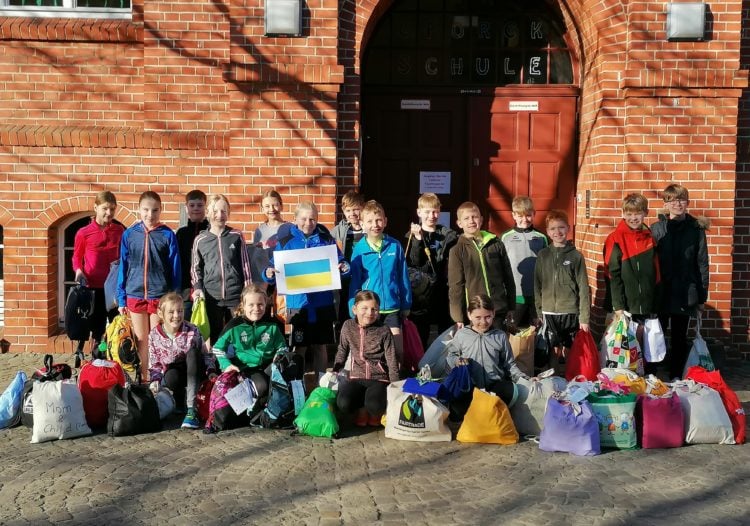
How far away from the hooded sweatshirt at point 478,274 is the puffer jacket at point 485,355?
0.47 meters

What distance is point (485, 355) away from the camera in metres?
6.55

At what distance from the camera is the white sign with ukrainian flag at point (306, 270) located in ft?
22.8

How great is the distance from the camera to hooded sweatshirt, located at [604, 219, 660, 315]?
751cm

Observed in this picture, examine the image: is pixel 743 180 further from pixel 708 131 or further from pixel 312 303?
pixel 312 303

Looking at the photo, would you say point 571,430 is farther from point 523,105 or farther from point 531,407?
point 523,105

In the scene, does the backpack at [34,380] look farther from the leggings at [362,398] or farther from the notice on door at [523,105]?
the notice on door at [523,105]

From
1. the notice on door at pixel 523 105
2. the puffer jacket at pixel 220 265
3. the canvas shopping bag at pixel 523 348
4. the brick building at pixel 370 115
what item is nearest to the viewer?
the puffer jacket at pixel 220 265

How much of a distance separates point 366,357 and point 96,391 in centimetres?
202

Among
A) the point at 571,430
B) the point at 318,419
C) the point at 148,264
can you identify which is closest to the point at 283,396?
the point at 318,419

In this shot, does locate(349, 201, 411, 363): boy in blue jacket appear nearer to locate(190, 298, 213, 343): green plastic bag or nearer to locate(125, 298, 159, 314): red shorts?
locate(190, 298, 213, 343): green plastic bag

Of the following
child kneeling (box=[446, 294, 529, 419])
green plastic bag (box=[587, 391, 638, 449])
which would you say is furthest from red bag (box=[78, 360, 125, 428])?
green plastic bag (box=[587, 391, 638, 449])

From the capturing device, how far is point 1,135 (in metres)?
8.79

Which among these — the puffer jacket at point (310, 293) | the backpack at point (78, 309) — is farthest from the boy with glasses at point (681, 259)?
the backpack at point (78, 309)

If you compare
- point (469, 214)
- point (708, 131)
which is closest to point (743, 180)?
point (708, 131)
